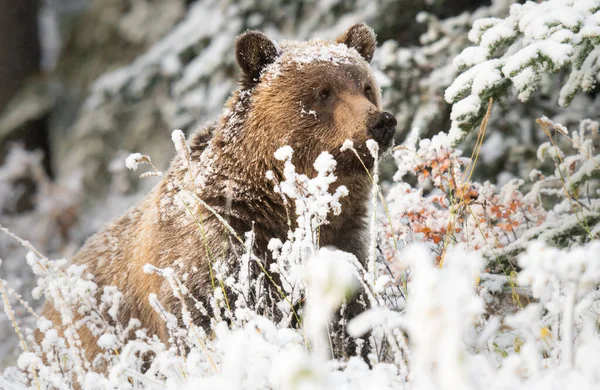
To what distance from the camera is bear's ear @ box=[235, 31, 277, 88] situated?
336 cm

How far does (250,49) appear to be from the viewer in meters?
3.39

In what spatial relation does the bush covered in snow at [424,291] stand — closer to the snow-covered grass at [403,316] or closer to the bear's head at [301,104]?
the snow-covered grass at [403,316]

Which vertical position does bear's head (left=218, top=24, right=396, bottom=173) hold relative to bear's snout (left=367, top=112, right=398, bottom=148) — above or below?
above

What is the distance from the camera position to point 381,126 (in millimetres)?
3068

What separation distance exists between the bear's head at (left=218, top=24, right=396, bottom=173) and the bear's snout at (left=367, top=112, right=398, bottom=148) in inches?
0.6

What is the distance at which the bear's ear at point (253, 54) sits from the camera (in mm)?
3355

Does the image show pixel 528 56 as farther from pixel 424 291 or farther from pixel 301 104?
pixel 424 291

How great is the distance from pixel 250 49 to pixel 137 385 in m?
1.86

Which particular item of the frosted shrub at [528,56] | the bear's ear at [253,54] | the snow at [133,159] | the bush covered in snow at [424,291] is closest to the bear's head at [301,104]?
the bear's ear at [253,54]

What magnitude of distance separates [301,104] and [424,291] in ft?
8.11

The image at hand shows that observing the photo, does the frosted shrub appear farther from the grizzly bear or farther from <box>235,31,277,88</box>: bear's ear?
<box>235,31,277,88</box>: bear's ear

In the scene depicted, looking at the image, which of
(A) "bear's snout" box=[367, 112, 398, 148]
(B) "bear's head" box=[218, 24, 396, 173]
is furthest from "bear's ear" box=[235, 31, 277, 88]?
(A) "bear's snout" box=[367, 112, 398, 148]

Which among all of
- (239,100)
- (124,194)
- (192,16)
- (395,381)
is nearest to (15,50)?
(124,194)

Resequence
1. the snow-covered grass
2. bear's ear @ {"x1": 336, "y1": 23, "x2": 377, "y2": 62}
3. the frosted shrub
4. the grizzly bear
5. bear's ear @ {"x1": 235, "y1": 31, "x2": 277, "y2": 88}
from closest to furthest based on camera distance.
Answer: the snow-covered grass → the frosted shrub → the grizzly bear → bear's ear @ {"x1": 235, "y1": 31, "x2": 277, "y2": 88} → bear's ear @ {"x1": 336, "y1": 23, "x2": 377, "y2": 62}
